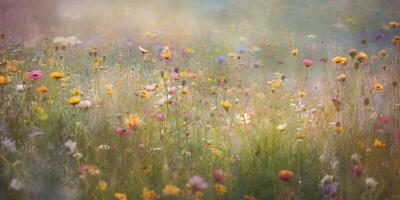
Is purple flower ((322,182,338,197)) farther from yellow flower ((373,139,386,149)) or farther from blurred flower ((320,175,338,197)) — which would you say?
yellow flower ((373,139,386,149))

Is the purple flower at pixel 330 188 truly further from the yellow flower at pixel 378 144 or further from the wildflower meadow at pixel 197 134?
the yellow flower at pixel 378 144

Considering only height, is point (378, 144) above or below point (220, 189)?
A: above

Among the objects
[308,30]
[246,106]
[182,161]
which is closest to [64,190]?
[182,161]

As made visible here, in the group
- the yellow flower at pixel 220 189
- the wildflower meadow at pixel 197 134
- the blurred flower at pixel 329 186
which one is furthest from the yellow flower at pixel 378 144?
the yellow flower at pixel 220 189

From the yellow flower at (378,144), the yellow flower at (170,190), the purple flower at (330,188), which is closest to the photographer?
the yellow flower at (170,190)

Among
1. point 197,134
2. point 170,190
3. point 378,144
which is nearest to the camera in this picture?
point 170,190

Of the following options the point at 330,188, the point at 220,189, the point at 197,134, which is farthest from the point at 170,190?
the point at 197,134

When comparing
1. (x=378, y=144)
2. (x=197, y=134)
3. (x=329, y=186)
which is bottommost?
(x=197, y=134)

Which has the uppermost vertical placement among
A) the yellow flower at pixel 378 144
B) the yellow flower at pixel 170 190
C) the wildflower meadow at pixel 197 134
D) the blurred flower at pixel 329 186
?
the yellow flower at pixel 378 144

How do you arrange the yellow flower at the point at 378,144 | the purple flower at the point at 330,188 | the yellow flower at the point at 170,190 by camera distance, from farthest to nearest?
the yellow flower at the point at 378,144
the purple flower at the point at 330,188
the yellow flower at the point at 170,190

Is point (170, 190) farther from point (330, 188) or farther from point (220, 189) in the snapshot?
point (330, 188)

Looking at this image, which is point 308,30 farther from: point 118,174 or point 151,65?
point 118,174

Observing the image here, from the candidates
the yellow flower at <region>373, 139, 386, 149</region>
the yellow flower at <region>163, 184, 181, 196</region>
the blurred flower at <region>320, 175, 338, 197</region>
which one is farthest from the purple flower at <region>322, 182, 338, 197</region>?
the yellow flower at <region>163, 184, 181, 196</region>

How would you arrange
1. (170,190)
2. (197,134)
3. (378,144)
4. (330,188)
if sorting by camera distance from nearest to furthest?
(170,190)
(330,188)
(378,144)
(197,134)
